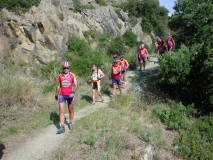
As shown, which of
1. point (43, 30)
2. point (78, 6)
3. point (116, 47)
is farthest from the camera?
point (78, 6)

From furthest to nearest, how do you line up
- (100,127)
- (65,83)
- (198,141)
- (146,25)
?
(146,25) < (198,141) < (100,127) < (65,83)

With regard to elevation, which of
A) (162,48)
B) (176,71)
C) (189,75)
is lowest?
(189,75)

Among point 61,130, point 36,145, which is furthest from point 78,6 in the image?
point 36,145

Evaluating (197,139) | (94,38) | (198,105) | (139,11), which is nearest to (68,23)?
(94,38)

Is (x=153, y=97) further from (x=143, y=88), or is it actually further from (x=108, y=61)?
(x=108, y=61)

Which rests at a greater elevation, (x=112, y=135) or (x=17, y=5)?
(x=17, y=5)

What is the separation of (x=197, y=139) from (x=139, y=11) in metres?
24.4

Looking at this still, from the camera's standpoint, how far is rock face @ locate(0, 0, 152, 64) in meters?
11.7

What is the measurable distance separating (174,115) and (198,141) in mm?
1346

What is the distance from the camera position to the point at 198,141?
6926mm

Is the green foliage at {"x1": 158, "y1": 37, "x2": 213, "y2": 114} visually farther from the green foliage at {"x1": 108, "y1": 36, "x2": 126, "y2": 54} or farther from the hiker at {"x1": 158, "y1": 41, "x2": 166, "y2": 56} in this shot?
the green foliage at {"x1": 108, "y1": 36, "x2": 126, "y2": 54}

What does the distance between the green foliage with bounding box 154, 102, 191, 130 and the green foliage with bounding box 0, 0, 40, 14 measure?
374 inches

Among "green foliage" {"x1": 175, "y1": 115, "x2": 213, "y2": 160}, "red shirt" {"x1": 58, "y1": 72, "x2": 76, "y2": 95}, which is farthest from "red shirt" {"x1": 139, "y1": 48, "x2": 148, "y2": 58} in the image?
"red shirt" {"x1": 58, "y1": 72, "x2": 76, "y2": 95}

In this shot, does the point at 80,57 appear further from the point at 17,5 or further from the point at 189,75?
the point at 189,75
